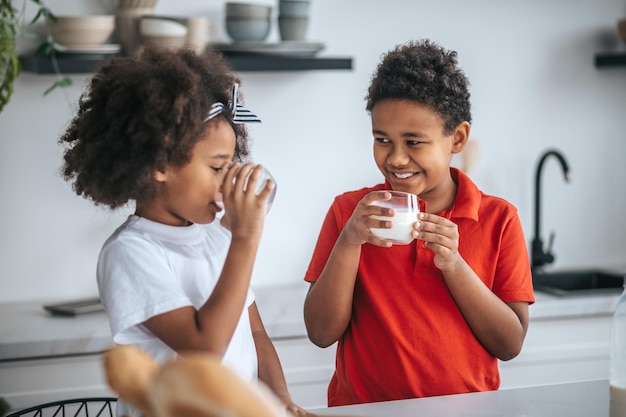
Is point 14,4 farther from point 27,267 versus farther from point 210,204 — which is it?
point 210,204

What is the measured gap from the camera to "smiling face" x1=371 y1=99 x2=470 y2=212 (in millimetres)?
1465


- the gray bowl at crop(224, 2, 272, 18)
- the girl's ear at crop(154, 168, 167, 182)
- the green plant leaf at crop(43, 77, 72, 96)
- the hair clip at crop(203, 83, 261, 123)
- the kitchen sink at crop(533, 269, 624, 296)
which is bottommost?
the kitchen sink at crop(533, 269, 624, 296)

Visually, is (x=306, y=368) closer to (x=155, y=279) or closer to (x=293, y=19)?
(x=293, y=19)

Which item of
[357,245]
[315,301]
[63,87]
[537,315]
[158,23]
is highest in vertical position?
[158,23]

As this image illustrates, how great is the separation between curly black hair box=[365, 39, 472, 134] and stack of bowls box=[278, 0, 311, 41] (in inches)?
42.5

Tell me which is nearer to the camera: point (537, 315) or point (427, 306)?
point (427, 306)

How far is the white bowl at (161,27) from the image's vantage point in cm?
239

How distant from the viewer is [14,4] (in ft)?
8.21

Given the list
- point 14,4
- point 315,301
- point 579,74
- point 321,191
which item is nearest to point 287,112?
point 321,191

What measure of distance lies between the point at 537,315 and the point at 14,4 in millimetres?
1864

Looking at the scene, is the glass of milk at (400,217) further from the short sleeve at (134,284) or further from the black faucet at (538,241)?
the black faucet at (538,241)

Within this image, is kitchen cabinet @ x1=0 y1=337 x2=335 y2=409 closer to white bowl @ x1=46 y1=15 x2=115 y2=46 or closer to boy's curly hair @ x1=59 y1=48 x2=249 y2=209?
white bowl @ x1=46 y1=15 x2=115 y2=46

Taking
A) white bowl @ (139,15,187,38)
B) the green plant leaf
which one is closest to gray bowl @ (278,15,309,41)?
white bowl @ (139,15,187,38)

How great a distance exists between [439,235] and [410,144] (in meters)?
0.18
